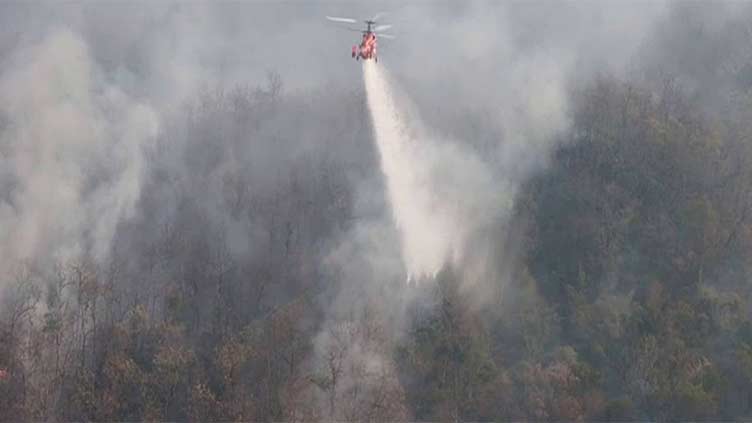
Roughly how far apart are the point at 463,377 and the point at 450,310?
408cm

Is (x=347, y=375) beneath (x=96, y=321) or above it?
beneath

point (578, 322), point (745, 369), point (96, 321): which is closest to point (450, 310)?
point (578, 322)

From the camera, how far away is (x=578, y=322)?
4097 centimetres

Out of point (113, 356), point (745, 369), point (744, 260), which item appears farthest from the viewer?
point (744, 260)

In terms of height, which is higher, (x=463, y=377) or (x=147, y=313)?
(x=147, y=313)

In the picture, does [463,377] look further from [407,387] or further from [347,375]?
[347,375]

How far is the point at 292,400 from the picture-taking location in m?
37.8

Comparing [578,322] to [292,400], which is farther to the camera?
[578,322]

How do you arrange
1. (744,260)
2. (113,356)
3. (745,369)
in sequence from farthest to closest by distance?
(744,260), (113,356), (745,369)

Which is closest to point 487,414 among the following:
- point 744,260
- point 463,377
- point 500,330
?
point 463,377

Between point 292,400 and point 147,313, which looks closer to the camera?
point 292,400

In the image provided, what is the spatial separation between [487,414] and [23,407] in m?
17.6

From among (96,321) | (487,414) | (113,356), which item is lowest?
(487,414)

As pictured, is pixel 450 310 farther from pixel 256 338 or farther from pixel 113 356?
pixel 113 356
